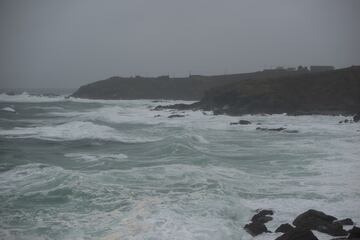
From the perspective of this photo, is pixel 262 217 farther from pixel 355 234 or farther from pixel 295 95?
pixel 295 95

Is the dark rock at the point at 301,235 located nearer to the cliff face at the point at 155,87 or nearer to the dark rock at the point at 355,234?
the dark rock at the point at 355,234

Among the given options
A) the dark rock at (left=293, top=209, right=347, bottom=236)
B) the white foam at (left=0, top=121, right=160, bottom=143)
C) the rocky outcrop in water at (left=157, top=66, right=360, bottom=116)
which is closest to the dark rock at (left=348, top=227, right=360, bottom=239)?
the dark rock at (left=293, top=209, right=347, bottom=236)

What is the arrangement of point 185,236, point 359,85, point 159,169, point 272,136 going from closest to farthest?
1. point 185,236
2. point 159,169
3. point 272,136
4. point 359,85

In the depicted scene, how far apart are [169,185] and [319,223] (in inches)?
246

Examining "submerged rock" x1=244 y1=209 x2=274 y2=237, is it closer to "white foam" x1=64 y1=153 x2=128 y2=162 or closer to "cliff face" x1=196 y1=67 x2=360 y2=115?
"white foam" x1=64 y1=153 x2=128 y2=162

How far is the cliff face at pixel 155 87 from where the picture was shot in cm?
9266

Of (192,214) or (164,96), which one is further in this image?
(164,96)

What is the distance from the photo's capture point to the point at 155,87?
105062mm

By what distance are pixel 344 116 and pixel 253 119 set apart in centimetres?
891

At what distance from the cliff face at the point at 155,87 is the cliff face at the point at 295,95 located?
1232 inches

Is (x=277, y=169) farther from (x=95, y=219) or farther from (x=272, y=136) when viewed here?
(x=272, y=136)

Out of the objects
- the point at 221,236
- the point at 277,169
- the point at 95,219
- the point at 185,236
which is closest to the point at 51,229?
the point at 95,219

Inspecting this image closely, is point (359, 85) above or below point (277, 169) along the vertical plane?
above

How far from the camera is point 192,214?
12250 millimetres
